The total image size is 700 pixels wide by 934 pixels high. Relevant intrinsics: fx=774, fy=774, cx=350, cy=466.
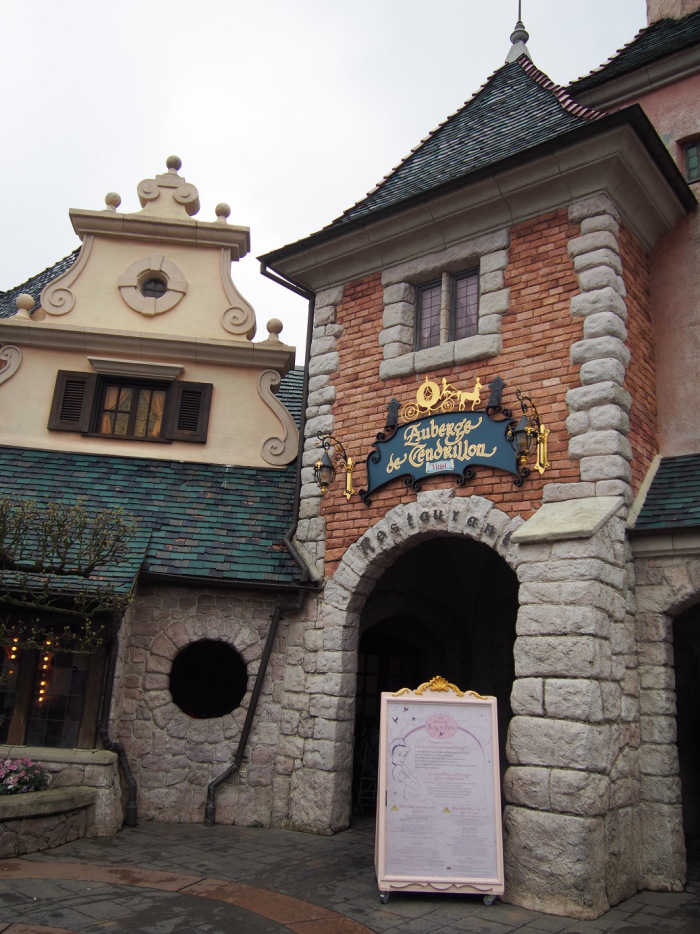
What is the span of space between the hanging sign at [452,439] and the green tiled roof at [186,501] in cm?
155

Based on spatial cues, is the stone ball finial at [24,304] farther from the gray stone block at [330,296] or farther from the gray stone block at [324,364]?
the gray stone block at [324,364]

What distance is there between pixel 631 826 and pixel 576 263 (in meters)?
5.19

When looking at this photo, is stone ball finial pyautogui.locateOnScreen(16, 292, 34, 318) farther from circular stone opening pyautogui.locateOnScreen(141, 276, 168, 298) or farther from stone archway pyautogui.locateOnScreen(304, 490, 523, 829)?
stone archway pyautogui.locateOnScreen(304, 490, 523, 829)

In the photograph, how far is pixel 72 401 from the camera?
10695mm

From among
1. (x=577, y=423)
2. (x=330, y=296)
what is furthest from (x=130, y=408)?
(x=577, y=423)

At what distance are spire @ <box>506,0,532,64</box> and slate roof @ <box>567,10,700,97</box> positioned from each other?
1.69 meters

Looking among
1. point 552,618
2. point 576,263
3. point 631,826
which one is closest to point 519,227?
point 576,263

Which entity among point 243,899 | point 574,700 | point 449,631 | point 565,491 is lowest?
point 243,899

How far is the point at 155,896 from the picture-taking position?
5.98 m

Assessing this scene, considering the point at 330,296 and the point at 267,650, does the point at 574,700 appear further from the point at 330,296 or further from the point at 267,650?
the point at 330,296

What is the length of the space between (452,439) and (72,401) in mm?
5636

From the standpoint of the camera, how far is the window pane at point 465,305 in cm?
856

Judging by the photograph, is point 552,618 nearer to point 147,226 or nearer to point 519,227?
point 519,227

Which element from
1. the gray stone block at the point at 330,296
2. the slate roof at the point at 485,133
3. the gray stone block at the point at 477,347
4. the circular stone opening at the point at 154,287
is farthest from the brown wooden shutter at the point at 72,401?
the gray stone block at the point at 477,347
